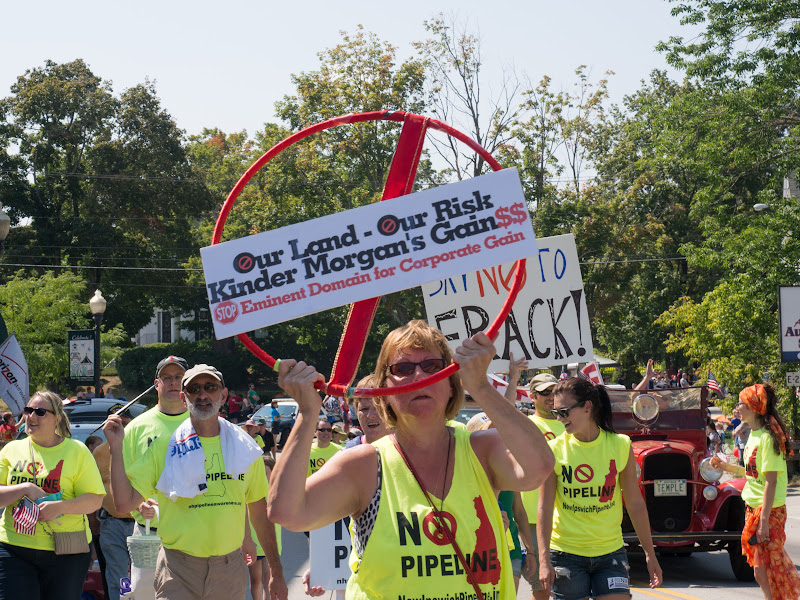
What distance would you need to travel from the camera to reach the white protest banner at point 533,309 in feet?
21.0

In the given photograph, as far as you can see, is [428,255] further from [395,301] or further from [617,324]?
[617,324]

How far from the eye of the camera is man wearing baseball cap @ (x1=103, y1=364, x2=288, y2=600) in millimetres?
5773

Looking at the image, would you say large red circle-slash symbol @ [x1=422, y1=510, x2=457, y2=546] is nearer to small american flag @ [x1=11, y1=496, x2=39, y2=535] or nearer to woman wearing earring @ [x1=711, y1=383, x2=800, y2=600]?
small american flag @ [x1=11, y1=496, x2=39, y2=535]

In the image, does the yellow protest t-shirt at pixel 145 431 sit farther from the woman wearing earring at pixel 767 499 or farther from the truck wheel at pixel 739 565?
the truck wheel at pixel 739 565

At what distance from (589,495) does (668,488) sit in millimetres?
5528

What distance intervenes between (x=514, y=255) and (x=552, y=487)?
3173 millimetres

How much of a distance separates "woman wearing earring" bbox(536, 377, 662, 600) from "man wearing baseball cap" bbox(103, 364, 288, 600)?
1.66 metres

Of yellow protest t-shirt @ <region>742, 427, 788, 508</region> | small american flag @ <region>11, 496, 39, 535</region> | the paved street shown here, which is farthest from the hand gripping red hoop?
the paved street

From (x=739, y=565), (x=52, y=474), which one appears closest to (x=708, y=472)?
(x=739, y=565)

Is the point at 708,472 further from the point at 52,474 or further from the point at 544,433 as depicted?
the point at 52,474

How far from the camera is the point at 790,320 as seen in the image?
21469 millimetres

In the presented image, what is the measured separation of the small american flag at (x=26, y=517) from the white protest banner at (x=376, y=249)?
3798 millimetres

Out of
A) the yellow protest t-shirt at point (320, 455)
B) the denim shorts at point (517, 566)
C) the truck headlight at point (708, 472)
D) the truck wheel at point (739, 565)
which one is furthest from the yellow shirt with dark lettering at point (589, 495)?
the truck wheel at point (739, 565)

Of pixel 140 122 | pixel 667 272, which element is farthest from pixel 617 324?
pixel 140 122
